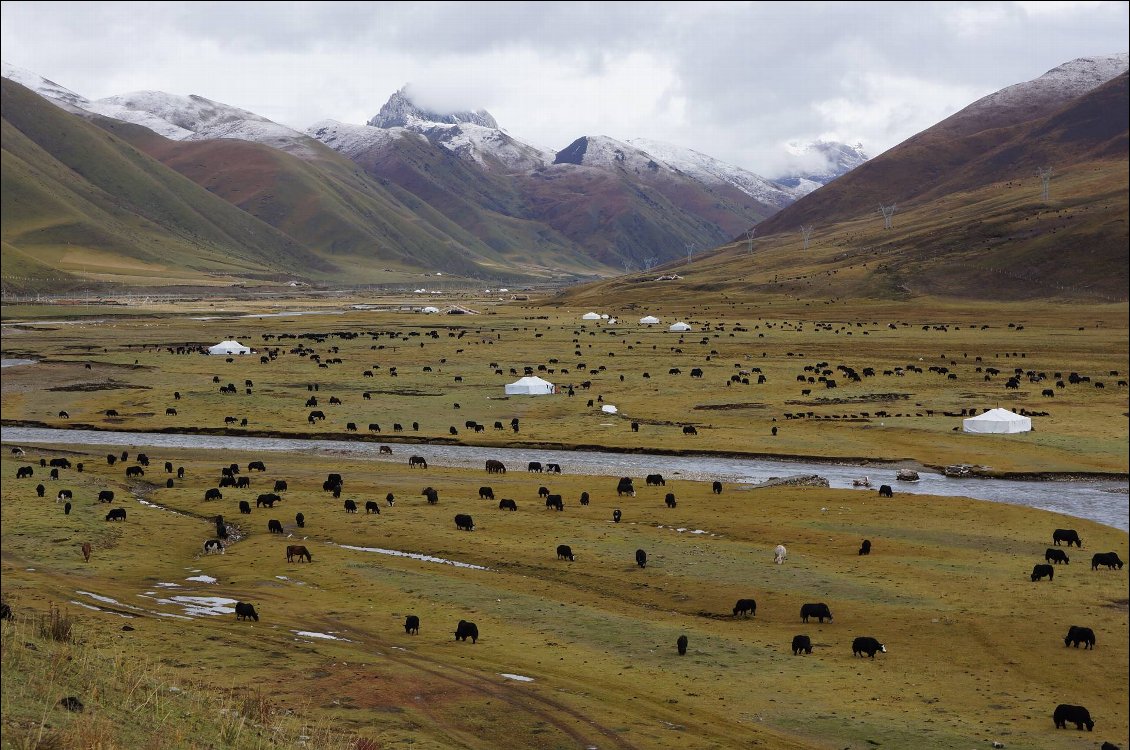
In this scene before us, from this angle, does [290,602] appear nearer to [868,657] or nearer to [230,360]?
[868,657]

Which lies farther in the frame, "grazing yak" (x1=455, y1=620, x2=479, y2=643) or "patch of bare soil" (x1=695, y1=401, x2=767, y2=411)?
"patch of bare soil" (x1=695, y1=401, x2=767, y2=411)

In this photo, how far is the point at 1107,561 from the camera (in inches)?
1683

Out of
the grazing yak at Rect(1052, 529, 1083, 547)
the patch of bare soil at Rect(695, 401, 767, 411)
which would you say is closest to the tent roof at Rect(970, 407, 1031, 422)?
the patch of bare soil at Rect(695, 401, 767, 411)

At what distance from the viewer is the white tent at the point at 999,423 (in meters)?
73.6

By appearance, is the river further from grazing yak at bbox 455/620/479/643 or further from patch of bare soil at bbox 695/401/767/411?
grazing yak at bbox 455/620/479/643

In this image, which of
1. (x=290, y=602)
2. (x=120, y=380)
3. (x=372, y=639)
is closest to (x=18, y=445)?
(x=120, y=380)

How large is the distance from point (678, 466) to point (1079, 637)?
3483 centimetres

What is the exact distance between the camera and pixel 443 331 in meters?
171

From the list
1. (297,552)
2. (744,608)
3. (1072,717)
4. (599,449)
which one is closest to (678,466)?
(599,449)

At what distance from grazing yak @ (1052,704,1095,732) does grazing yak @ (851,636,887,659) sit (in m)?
5.88

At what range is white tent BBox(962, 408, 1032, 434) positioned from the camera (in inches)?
2896

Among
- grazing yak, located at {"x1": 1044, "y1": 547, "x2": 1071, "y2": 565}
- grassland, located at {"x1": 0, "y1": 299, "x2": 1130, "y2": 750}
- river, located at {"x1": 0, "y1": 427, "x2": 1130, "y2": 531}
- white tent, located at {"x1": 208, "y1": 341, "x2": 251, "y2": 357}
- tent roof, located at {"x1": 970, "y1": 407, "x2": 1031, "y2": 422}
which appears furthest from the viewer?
white tent, located at {"x1": 208, "y1": 341, "x2": 251, "y2": 357}

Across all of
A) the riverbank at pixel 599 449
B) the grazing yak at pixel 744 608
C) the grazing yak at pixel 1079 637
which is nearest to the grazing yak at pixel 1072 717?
the grazing yak at pixel 1079 637

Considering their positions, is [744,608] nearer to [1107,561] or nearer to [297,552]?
[1107,561]
